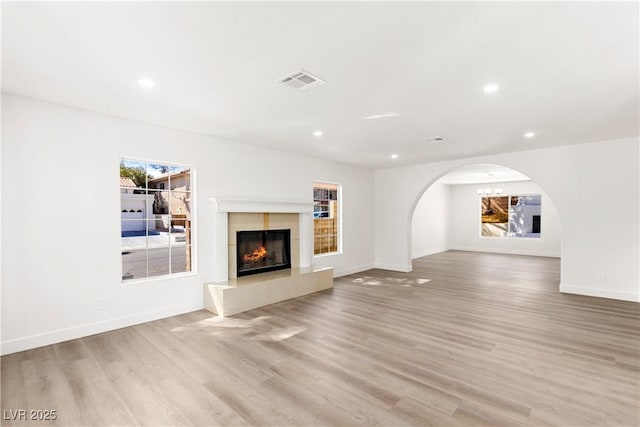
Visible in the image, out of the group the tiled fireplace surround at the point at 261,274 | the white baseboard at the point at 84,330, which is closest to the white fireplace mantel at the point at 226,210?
the tiled fireplace surround at the point at 261,274

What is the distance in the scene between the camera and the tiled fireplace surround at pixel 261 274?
4.43 meters

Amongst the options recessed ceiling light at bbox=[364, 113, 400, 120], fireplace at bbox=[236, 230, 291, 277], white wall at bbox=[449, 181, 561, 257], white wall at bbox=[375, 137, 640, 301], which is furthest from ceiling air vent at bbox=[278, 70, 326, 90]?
white wall at bbox=[449, 181, 561, 257]

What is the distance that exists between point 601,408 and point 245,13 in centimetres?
371

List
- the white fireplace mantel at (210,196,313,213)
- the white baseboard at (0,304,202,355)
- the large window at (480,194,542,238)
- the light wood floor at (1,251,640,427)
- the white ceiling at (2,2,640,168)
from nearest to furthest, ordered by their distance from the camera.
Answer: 1. the white ceiling at (2,2,640,168)
2. the light wood floor at (1,251,640,427)
3. the white baseboard at (0,304,202,355)
4. the white fireplace mantel at (210,196,313,213)
5. the large window at (480,194,542,238)

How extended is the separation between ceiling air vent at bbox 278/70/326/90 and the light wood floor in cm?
268

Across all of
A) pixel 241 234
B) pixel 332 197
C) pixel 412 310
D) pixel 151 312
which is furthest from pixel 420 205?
pixel 151 312

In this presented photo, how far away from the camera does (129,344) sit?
3.32 m

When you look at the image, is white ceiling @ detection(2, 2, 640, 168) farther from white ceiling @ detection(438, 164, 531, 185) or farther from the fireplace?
white ceiling @ detection(438, 164, 531, 185)

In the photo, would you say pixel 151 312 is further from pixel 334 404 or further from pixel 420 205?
pixel 420 205

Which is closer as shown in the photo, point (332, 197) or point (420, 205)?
point (332, 197)

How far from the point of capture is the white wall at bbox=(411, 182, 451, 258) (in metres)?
10.4

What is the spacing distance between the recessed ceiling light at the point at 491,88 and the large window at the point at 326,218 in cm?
404

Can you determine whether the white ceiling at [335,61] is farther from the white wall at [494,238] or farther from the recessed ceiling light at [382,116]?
the white wall at [494,238]

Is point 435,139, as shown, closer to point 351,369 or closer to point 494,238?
point 351,369
